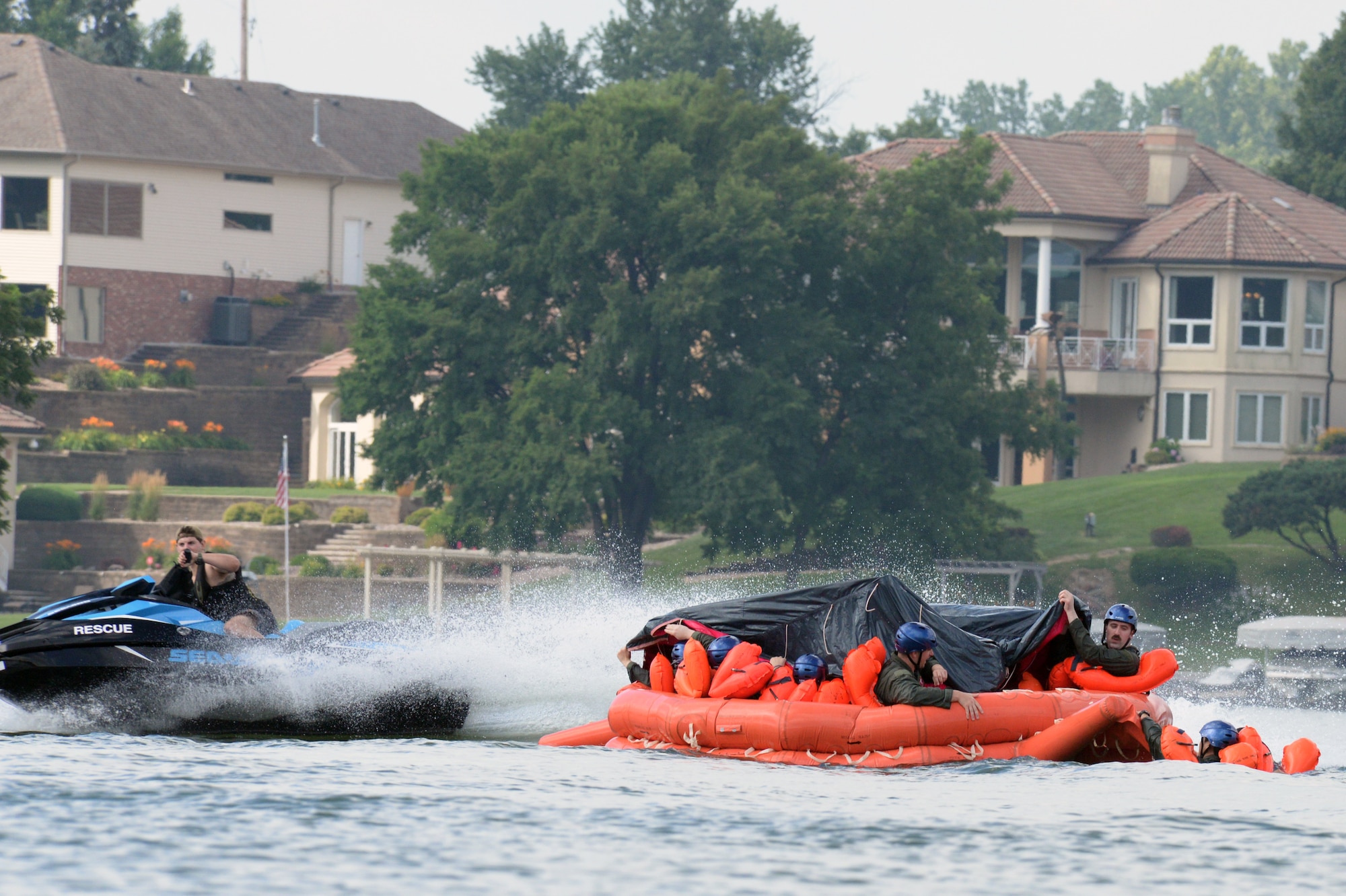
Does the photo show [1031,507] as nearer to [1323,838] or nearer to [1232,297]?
[1232,297]

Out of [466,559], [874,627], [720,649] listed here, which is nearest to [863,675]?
[874,627]

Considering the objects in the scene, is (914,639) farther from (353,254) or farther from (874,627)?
(353,254)

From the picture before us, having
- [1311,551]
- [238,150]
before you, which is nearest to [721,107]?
[1311,551]

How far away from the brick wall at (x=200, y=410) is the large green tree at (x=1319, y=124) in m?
31.8

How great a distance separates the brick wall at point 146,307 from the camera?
191 ft

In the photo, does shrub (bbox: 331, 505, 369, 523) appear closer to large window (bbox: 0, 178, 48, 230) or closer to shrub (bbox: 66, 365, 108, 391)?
shrub (bbox: 66, 365, 108, 391)

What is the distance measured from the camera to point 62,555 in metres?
46.5

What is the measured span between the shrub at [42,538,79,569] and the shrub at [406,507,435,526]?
781cm

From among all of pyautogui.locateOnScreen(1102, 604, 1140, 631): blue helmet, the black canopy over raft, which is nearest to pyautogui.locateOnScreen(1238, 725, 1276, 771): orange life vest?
pyautogui.locateOnScreen(1102, 604, 1140, 631): blue helmet

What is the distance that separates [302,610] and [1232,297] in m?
26.0

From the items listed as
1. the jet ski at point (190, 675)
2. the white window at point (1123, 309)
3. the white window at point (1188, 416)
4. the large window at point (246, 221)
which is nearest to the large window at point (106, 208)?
the large window at point (246, 221)

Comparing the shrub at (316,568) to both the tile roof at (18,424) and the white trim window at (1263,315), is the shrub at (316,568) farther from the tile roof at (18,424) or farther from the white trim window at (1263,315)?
the white trim window at (1263,315)

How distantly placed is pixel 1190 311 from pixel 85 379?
29.7m

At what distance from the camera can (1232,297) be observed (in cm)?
5322
